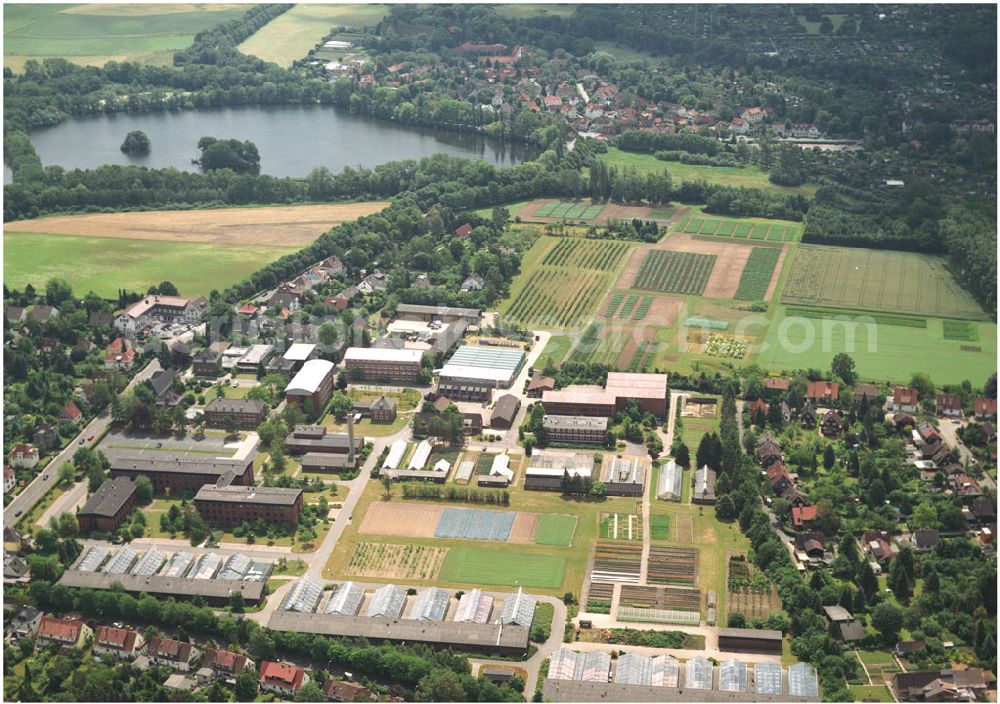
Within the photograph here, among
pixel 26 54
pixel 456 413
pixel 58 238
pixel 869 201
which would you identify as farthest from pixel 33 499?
pixel 26 54

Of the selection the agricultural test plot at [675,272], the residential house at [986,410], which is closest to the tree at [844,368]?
the residential house at [986,410]

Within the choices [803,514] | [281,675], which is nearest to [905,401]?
[803,514]

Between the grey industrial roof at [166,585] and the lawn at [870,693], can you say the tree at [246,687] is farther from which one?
the lawn at [870,693]

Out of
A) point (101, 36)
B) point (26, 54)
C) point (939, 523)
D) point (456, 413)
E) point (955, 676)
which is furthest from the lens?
point (101, 36)

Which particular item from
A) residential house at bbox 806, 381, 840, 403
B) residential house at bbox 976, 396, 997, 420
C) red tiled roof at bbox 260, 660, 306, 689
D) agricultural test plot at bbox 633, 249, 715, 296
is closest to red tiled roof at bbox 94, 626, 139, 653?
red tiled roof at bbox 260, 660, 306, 689

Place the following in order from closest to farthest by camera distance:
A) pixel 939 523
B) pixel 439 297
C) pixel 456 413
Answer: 1. pixel 939 523
2. pixel 456 413
3. pixel 439 297

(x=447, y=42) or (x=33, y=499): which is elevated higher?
(x=447, y=42)

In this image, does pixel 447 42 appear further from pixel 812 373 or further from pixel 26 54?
pixel 812 373

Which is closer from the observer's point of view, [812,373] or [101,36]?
[812,373]
